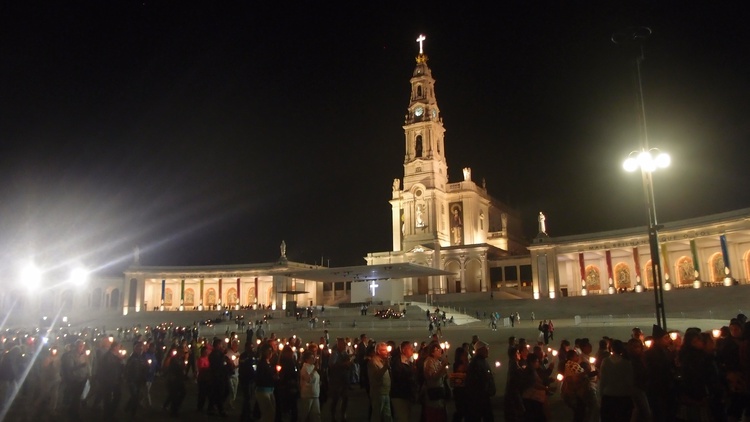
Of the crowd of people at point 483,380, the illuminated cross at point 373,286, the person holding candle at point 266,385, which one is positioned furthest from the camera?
the illuminated cross at point 373,286

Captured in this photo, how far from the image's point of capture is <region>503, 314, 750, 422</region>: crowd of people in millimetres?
7117

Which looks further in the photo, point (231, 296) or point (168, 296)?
point (231, 296)

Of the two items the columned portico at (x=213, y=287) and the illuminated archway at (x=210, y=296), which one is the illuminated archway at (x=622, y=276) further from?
the illuminated archway at (x=210, y=296)

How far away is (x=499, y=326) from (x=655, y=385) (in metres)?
25.0

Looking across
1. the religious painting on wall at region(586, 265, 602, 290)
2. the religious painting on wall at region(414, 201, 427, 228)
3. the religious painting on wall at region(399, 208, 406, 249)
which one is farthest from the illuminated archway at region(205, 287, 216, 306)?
the religious painting on wall at region(586, 265, 602, 290)

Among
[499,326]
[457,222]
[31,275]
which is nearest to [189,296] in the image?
[31,275]

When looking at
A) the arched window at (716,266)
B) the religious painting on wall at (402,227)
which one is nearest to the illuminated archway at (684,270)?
the arched window at (716,266)

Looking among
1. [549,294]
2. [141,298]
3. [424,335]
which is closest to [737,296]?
[549,294]

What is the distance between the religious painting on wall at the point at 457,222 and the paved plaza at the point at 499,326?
57.3ft

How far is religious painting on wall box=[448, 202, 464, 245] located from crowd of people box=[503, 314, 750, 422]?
58188 mm

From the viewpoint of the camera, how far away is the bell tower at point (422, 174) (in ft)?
211

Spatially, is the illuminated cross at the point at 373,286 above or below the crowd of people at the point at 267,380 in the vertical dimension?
above

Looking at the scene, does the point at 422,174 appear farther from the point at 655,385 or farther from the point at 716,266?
the point at 655,385

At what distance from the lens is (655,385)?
7.66m
